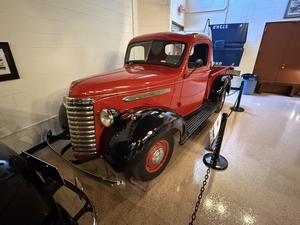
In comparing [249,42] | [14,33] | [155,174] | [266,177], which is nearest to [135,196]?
[155,174]

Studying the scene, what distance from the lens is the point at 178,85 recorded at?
6.87ft

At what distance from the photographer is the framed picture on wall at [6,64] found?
1.86 metres

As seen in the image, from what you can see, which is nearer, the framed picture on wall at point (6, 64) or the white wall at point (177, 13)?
the framed picture on wall at point (6, 64)

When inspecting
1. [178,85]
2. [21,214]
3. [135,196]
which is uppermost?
[178,85]

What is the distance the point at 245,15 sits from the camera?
499cm

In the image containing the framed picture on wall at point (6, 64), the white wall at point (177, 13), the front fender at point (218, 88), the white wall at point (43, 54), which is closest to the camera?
the framed picture on wall at point (6, 64)

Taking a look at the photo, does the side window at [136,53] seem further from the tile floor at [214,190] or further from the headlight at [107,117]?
the tile floor at [214,190]

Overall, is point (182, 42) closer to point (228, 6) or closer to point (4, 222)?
point (4, 222)

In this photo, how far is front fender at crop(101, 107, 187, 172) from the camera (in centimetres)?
130

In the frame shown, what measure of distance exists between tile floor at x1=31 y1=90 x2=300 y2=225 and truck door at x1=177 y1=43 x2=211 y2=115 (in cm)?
62

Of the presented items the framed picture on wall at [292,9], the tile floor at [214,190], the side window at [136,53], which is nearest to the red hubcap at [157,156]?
the tile floor at [214,190]

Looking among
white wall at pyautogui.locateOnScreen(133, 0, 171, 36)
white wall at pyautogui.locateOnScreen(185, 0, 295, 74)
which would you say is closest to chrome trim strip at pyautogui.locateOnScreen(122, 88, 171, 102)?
white wall at pyautogui.locateOnScreen(133, 0, 171, 36)

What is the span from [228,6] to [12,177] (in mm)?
6779

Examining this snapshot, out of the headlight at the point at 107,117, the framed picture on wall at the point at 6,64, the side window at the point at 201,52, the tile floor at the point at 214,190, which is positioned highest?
the side window at the point at 201,52
